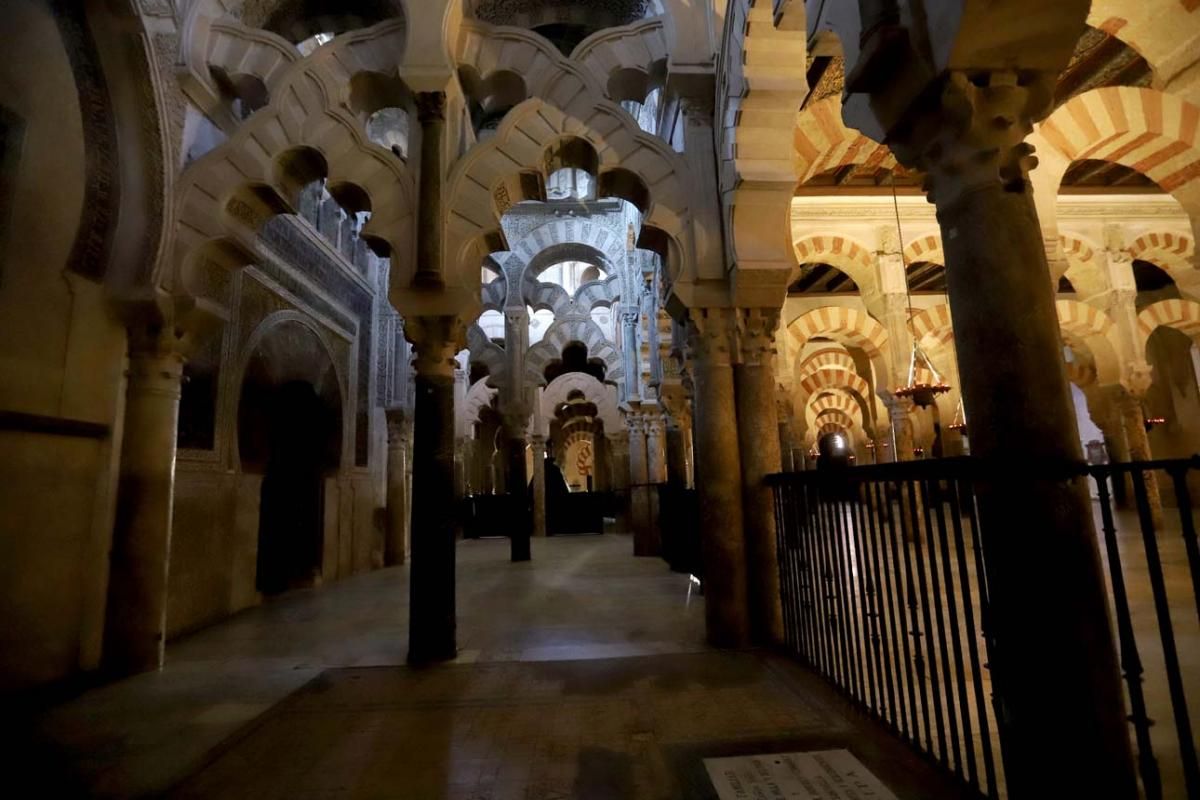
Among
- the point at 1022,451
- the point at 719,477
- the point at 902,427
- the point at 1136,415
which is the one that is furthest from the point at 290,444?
the point at 1136,415

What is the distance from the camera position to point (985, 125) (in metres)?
1.76

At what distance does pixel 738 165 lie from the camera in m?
3.56

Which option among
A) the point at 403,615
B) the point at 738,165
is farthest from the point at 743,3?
the point at 403,615

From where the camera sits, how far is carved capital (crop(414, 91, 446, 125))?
3734mm

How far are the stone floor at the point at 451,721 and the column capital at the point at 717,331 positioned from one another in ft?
6.10

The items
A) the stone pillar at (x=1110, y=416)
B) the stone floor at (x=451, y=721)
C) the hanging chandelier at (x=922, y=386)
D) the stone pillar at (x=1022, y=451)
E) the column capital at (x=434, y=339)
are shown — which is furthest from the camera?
the stone pillar at (x=1110, y=416)

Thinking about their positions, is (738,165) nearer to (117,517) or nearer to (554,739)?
(554,739)

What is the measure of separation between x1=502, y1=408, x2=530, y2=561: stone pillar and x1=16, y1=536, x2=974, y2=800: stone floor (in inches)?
166

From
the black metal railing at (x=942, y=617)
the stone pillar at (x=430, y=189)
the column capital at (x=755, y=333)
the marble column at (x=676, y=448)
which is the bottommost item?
the black metal railing at (x=942, y=617)

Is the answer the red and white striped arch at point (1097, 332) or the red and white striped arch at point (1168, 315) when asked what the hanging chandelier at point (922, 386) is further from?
the red and white striped arch at point (1168, 315)

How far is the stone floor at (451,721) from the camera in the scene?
78.7 inches

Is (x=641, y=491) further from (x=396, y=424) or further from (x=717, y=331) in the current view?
(x=717, y=331)

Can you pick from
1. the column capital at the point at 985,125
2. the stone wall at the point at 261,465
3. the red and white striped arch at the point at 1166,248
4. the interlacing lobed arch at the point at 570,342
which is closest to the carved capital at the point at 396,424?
the stone wall at the point at 261,465

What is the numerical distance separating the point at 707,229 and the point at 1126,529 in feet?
31.7
